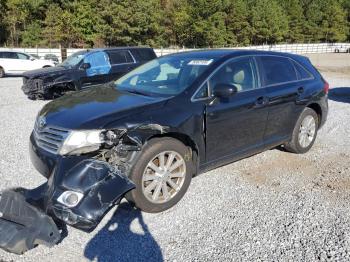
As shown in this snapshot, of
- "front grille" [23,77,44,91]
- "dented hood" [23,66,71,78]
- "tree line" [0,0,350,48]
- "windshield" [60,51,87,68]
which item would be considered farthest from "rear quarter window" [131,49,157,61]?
"tree line" [0,0,350,48]

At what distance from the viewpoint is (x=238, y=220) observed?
3.64 m

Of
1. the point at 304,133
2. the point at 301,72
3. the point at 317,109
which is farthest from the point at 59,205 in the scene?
the point at 317,109

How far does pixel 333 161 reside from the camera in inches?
213

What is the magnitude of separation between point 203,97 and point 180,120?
0.46 metres

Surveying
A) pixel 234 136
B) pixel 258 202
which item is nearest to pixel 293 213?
pixel 258 202

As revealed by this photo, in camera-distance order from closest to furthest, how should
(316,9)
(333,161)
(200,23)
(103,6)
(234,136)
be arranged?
(234,136)
(333,161)
(103,6)
(200,23)
(316,9)

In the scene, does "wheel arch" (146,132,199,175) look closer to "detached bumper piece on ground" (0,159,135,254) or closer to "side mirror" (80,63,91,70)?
"detached bumper piece on ground" (0,159,135,254)

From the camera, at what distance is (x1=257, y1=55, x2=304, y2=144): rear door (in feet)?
15.7

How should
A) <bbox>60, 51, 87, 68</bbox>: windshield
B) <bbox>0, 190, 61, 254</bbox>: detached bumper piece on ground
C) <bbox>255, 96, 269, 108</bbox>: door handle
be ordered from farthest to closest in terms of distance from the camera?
<bbox>60, 51, 87, 68</bbox>: windshield, <bbox>255, 96, 269, 108</bbox>: door handle, <bbox>0, 190, 61, 254</bbox>: detached bumper piece on ground

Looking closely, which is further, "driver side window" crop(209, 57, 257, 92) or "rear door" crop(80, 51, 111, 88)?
"rear door" crop(80, 51, 111, 88)

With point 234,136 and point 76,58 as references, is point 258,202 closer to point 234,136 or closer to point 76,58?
point 234,136

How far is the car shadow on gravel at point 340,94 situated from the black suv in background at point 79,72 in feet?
21.9

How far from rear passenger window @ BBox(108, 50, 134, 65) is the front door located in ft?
25.0

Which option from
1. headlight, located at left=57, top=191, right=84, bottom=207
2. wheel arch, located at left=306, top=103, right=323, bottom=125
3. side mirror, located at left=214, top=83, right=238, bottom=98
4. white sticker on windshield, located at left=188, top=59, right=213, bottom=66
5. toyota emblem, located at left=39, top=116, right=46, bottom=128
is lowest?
wheel arch, located at left=306, top=103, right=323, bottom=125
